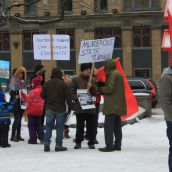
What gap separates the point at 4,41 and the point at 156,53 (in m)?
12.8

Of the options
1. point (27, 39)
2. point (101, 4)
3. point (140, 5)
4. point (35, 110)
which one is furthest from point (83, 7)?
point (35, 110)

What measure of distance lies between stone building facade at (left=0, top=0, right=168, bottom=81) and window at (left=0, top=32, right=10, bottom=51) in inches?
23.8

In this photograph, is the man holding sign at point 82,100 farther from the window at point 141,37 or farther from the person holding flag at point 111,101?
the window at point 141,37

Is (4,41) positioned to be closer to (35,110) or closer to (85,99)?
(35,110)

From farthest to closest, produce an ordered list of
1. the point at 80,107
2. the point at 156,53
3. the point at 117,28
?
1. the point at 117,28
2. the point at 156,53
3. the point at 80,107

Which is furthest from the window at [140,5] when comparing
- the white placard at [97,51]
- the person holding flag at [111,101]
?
the person holding flag at [111,101]

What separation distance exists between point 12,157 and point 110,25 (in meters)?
33.6

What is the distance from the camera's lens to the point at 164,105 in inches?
263

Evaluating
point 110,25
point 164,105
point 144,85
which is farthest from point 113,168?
point 110,25

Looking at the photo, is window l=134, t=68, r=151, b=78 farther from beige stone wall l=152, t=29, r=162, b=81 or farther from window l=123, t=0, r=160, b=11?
window l=123, t=0, r=160, b=11

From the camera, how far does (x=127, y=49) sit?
42.2 metres

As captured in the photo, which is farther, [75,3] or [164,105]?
[75,3]

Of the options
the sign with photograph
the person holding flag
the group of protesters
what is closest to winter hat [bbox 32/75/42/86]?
the group of protesters

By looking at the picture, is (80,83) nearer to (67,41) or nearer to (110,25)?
(67,41)
